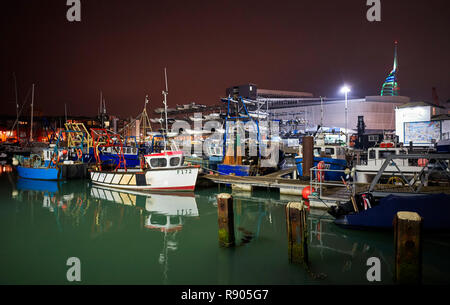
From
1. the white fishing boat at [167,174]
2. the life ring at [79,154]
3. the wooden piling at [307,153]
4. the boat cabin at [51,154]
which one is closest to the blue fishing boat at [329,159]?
the wooden piling at [307,153]

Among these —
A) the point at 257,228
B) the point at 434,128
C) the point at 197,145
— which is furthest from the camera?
the point at 197,145

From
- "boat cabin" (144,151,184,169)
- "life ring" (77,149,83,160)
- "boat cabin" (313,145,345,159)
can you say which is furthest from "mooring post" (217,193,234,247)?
"life ring" (77,149,83,160)

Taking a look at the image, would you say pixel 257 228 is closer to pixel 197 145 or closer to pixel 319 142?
pixel 319 142

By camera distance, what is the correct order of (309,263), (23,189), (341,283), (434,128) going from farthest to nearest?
1. (434,128)
2. (23,189)
3. (309,263)
4. (341,283)

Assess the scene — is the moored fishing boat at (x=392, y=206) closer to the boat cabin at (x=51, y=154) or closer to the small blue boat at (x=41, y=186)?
the small blue boat at (x=41, y=186)

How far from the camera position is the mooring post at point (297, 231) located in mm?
6597

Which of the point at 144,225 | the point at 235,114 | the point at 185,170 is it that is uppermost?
the point at 235,114

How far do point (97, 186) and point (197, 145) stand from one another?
3145 cm

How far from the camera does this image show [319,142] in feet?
59.0

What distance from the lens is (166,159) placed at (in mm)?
17531

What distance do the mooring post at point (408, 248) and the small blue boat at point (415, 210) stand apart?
3.94 metres

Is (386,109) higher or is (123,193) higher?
(386,109)
